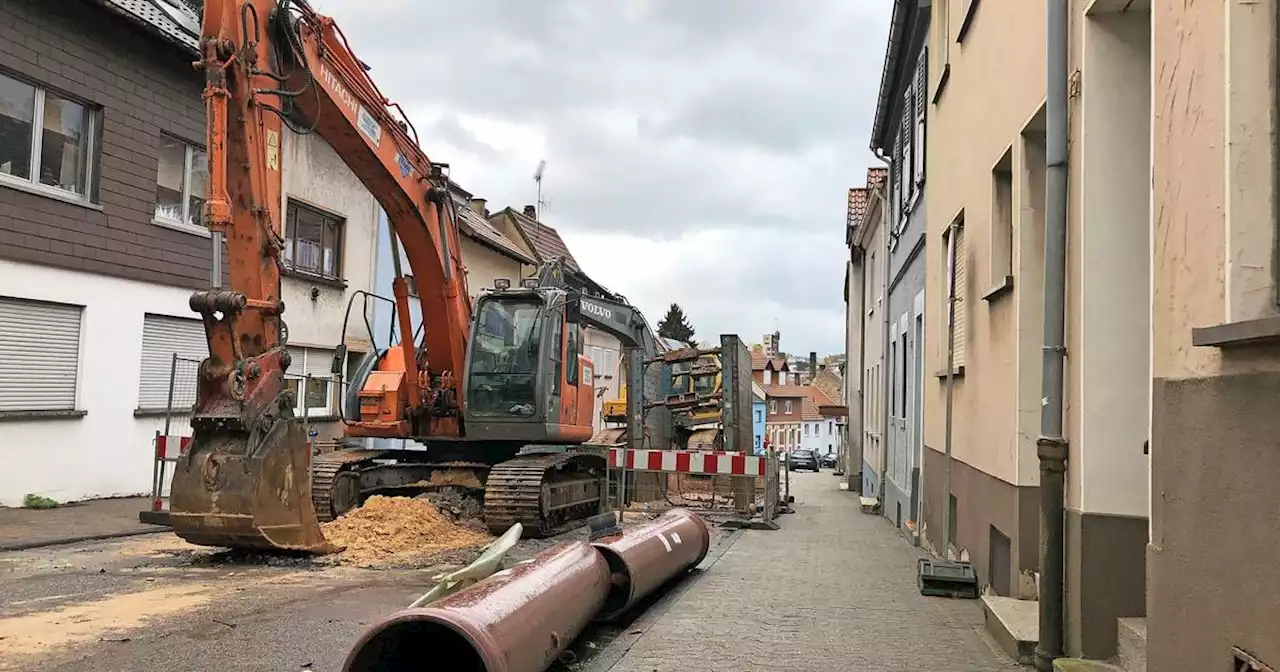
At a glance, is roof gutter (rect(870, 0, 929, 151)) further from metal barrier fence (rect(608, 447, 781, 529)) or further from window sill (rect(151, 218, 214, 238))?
window sill (rect(151, 218, 214, 238))

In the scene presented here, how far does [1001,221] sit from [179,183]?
12825 millimetres

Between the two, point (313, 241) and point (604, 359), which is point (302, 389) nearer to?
point (313, 241)

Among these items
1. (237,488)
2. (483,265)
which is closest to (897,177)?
(483,265)

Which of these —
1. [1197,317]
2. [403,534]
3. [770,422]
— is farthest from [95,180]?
[770,422]

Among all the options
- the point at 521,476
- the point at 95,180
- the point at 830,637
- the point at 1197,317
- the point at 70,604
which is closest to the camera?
the point at 1197,317

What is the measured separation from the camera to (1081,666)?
4.64m

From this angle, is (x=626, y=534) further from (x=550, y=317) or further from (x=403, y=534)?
(x=550, y=317)

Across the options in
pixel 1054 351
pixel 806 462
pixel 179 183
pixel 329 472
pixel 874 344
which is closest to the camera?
pixel 1054 351

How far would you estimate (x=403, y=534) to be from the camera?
34.2 feet

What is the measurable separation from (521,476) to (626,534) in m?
3.90

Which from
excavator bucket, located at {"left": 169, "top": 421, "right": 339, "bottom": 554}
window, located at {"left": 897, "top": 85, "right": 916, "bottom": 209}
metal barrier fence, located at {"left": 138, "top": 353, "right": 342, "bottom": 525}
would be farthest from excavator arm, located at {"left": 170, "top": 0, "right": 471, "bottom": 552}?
window, located at {"left": 897, "top": 85, "right": 916, "bottom": 209}

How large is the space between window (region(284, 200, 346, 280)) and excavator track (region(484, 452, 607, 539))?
26.0 feet

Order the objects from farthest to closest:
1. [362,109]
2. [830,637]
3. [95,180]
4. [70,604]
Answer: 1. [95,180]
2. [362,109]
3. [70,604]
4. [830,637]

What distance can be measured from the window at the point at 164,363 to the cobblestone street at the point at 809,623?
903 centimetres
